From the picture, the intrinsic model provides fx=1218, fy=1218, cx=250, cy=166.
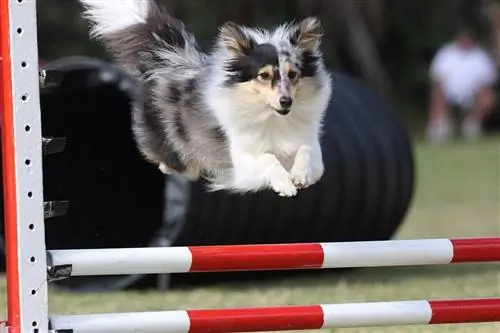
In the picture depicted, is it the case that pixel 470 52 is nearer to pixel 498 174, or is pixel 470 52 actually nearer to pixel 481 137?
pixel 481 137

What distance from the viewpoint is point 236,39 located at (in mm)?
4125

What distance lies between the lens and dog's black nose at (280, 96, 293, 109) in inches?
159

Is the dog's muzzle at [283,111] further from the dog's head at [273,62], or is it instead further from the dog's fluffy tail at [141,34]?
the dog's fluffy tail at [141,34]

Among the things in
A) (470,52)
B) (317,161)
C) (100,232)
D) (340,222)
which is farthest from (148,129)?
(470,52)

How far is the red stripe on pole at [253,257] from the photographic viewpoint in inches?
160

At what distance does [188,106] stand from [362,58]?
18.1 meters

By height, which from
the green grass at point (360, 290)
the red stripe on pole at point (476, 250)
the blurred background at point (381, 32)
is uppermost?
the blurred background at point (381, 32)

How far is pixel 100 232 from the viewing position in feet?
22.9

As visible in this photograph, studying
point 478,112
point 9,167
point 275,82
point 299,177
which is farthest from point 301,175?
point 478,112

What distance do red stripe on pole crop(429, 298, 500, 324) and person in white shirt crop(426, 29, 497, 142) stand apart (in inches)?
609

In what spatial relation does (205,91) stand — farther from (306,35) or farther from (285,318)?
(285,318)

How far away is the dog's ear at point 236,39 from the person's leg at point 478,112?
53.2ft

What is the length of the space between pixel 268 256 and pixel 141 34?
996 mm

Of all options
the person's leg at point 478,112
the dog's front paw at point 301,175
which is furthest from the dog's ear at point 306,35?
the person's leg at point 478,112
